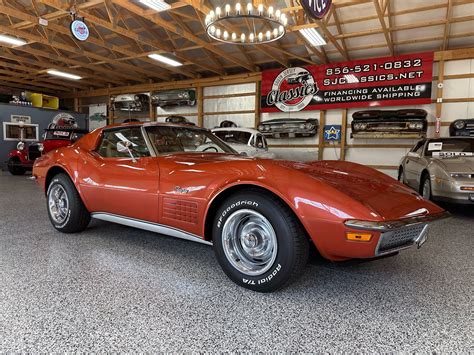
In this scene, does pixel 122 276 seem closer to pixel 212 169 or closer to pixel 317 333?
pixel 212 169

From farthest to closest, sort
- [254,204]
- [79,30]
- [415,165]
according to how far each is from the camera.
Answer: [79,30]
[415,165]
[254,204]

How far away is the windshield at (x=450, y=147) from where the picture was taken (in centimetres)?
564

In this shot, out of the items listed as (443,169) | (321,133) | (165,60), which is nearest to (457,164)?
(443,169)

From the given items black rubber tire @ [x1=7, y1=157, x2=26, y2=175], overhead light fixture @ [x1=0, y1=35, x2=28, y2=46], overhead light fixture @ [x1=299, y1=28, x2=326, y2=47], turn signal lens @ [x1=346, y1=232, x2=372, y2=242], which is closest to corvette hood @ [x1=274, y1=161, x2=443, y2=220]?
turn signal lens @ [x1=346, y1=232, x2=372, y2=242]

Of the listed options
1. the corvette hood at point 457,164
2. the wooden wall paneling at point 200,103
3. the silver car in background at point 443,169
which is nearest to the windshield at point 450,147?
the silver car in background at point 443,169

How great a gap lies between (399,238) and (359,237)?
0.34m

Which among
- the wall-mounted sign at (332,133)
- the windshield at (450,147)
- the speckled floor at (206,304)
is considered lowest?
the speckled floor at (206,304)

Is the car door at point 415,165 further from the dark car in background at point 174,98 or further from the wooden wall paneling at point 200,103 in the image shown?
the dark car in background at point 174,98

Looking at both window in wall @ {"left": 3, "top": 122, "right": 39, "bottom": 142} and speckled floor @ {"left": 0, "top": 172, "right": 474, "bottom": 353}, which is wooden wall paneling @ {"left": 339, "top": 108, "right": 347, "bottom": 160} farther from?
window in wall @ {"left": 3, "top": 122, "right": 39, "bottom": 142}

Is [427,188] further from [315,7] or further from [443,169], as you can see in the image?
[315,7]

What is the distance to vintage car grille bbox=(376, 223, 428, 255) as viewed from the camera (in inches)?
70.1

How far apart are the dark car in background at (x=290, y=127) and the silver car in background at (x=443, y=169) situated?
3967 millimetres

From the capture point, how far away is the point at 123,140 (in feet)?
10.0

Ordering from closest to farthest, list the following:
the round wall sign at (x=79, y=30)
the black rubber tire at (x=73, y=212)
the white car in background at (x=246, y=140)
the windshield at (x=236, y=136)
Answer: the black rubber tire at (x=73, y=212)
the round wall sign at (x=79, y=30)
the white car in background at (x=246, y=140)
the windshield at (x=236, y=136)
